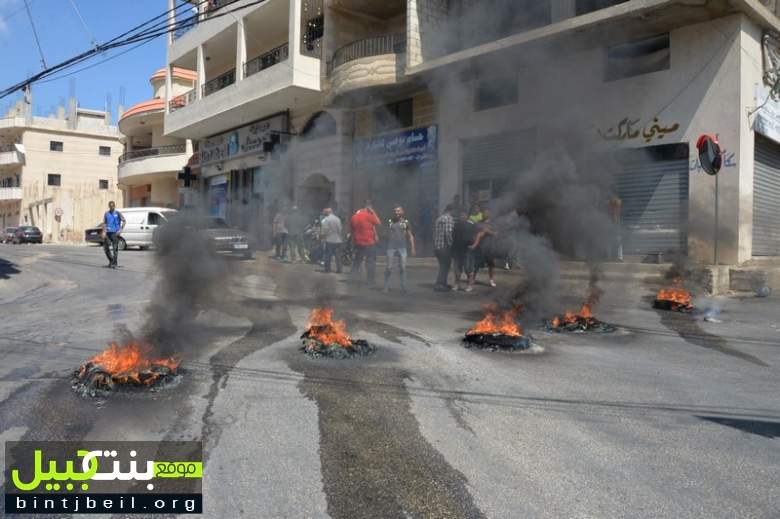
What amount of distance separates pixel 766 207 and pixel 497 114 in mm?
5511

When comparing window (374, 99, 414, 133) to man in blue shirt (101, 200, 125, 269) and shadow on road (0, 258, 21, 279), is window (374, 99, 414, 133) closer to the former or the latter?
man in blue shirt (101, 200, 125, 269)

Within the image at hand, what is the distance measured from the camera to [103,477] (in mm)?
2684

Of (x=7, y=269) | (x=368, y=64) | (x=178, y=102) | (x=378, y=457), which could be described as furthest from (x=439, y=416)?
(x=178, y=102)

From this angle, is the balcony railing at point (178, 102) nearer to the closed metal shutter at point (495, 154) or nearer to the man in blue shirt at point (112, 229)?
the man in blue shirt at point (112, 229)

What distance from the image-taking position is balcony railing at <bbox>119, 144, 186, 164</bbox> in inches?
1056

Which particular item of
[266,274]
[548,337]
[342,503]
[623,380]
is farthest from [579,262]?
[342,503]

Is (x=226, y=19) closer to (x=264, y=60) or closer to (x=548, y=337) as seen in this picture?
(x=264, y=60)

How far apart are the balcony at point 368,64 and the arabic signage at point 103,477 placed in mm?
10272

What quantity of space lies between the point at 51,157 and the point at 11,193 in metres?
4.60

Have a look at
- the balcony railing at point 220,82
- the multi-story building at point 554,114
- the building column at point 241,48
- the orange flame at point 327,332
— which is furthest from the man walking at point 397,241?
the balcony railing at point 220,82

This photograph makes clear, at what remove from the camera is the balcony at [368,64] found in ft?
39.6

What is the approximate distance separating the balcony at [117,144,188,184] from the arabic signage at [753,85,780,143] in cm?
2207

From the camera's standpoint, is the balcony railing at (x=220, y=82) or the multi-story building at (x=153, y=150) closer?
the balcony railing at (x=220, y=82)

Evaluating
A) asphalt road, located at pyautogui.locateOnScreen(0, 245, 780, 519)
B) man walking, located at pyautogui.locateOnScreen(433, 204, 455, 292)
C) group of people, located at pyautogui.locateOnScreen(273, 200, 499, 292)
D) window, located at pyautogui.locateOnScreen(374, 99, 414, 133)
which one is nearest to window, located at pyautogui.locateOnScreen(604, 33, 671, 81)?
group of people, located at pyautogui.locateOnScreen(273, 200, 499, 292)
